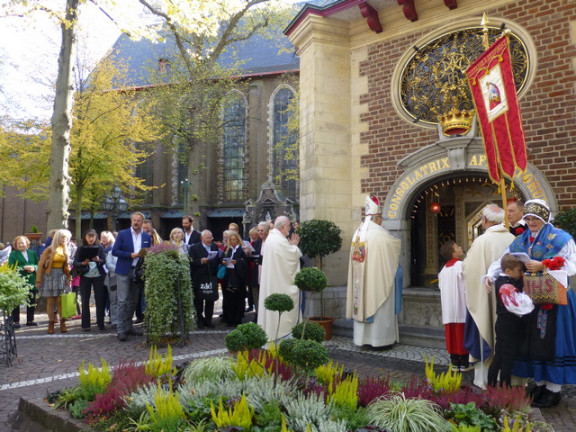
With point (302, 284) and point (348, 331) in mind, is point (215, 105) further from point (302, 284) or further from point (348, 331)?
point (302, 284)

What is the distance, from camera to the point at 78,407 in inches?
150

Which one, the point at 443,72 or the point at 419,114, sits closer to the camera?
the point at 443,72

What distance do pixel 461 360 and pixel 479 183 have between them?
490cm

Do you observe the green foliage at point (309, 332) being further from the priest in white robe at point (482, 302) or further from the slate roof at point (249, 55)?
the slate roof at point (249, 55)

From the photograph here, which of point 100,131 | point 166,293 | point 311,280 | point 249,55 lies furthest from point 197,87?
point 311,280

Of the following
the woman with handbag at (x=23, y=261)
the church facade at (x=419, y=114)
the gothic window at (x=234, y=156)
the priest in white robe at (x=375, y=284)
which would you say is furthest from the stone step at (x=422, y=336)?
the gothic window at (x=234, y=156)

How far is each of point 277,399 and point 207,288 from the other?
538 centimetres

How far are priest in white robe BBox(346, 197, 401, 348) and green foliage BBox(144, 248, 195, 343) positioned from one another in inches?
105

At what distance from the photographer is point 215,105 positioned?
24062 millimetres

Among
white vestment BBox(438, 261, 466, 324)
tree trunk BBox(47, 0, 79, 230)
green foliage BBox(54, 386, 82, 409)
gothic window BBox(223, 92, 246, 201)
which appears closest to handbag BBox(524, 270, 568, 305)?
white vestment BBox(438, 261, 466, 324)

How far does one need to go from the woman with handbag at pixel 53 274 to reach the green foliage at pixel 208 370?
4.75 meters

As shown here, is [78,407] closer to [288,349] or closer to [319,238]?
[288,349]

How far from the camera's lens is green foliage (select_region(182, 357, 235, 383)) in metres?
4.14

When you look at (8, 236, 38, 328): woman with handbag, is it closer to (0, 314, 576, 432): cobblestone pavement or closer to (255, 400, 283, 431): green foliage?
(0, 314, 576, 432): cobblestone pavement
